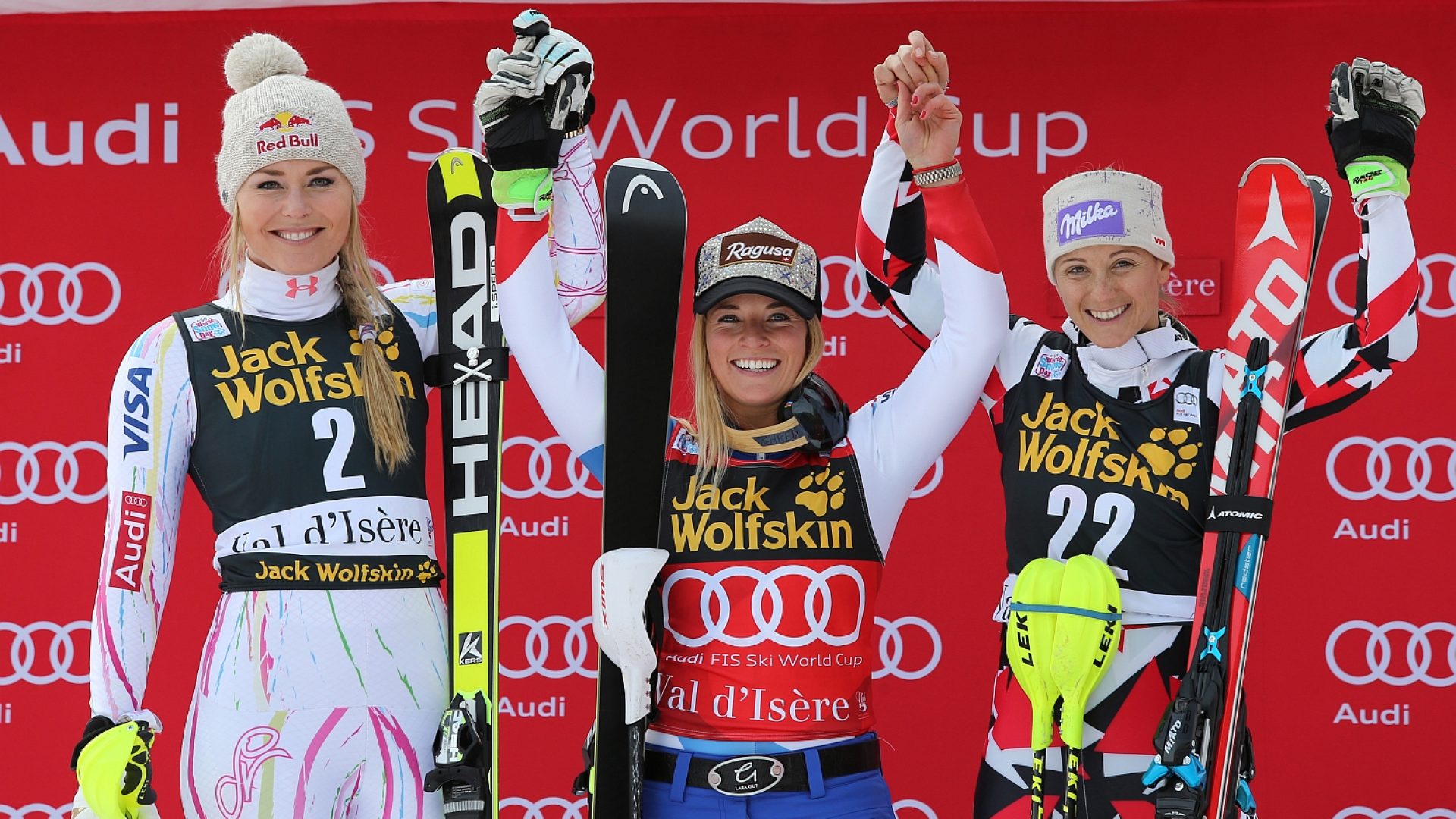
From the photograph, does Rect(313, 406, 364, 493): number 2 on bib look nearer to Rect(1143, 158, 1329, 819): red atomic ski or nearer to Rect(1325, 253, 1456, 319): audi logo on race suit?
Rect(1143, 158, 1329, 819): red atomic ski

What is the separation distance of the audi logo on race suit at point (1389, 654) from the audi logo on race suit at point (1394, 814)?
319 mm

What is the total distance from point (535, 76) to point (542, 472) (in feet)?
5.92

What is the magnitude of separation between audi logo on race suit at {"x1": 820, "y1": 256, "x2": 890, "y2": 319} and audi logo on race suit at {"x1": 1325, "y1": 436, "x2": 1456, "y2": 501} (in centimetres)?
122

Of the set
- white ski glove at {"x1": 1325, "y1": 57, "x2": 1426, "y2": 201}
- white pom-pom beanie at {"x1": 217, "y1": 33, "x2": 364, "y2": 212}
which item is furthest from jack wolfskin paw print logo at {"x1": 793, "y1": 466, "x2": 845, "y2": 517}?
white ski glove at {"x1": 1325, "y1": 57, "x2": 1426, "y2": 201}

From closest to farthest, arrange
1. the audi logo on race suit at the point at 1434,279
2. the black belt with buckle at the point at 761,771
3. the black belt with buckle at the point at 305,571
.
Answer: the black belt with buckle at the point at 761,771
the black belt with buckle at the point at 305,571
the audi logo on race suit at the point at 1434,279

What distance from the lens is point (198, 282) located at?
162 inches

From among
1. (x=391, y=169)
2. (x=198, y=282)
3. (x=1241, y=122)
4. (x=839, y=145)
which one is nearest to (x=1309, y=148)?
(x=1241, y=122)

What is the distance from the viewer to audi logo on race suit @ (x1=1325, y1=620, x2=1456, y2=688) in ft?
12.8

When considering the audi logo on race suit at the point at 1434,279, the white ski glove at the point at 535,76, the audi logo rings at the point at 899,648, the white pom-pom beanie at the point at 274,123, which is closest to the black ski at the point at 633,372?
the white ski glove at the point at 535,76

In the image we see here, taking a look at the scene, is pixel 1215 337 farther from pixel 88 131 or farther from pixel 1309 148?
pixel 88 131

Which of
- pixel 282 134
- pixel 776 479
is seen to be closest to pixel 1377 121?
pixel 776 479

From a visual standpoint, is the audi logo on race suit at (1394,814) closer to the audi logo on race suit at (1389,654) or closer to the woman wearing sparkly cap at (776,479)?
the audi logo on race suit at (1389,654)

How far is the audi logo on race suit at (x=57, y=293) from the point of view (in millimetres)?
4113

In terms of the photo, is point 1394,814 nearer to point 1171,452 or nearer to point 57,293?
point 1171,452
